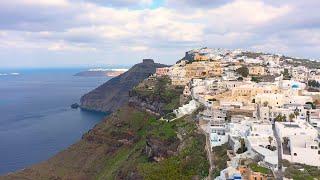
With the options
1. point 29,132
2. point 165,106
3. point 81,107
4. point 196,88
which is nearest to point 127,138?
point 165,106

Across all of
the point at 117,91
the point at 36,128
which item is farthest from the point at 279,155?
the point at 117,91

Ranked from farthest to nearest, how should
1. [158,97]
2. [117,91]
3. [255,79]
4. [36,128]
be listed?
[117,91], [36,128], [158,97], [255,79]

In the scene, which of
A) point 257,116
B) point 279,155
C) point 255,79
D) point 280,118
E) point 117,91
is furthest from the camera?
point 117,91

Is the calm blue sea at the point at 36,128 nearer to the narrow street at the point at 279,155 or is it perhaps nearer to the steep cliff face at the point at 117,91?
the steep cliff face at the point at 117,91

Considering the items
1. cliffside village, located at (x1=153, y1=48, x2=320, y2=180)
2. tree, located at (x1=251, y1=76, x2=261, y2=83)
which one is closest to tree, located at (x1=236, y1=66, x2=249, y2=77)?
cliffside village, located at (x1=153, y1=48, x2=320, y2=180)

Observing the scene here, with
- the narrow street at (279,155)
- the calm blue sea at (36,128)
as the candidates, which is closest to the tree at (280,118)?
the narrow street at (279,155)

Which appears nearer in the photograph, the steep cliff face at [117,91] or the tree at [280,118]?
the tree at [280,118]

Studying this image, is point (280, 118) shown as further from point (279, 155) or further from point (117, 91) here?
point (117, 91)
